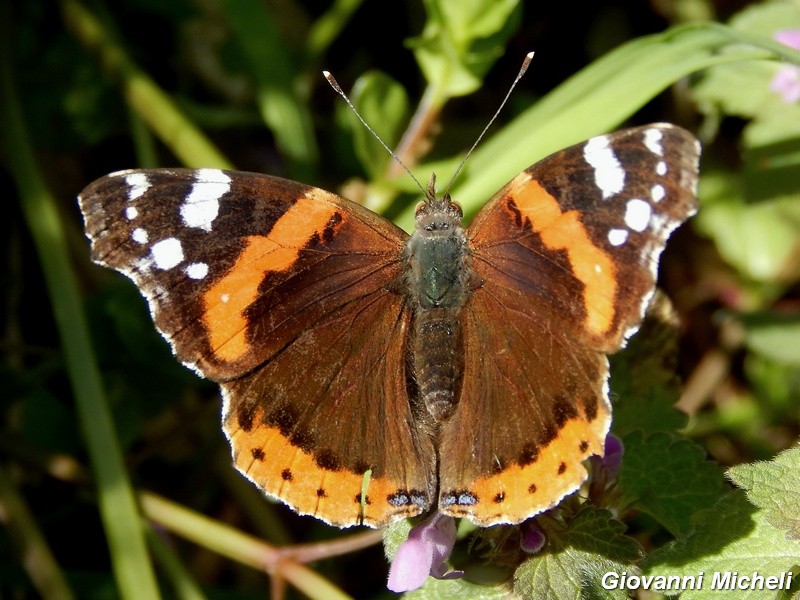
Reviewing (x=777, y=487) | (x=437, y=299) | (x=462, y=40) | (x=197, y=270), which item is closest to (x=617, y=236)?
(x=437, y=299)

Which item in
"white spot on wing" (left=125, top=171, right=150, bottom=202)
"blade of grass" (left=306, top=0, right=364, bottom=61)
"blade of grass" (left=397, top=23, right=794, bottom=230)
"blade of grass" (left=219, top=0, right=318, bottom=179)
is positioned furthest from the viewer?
"blade of grass" (left=306, top=0, right=364, bottom=61)

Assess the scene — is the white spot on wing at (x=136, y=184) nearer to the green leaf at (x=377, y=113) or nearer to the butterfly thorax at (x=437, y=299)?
the butterfly thorax at (x=437, y=299)

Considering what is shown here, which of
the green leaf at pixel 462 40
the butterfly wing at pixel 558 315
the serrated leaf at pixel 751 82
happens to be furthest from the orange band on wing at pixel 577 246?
the serrated leaf at pixel 751 82

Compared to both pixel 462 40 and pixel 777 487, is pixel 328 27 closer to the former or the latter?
pixel 462 40

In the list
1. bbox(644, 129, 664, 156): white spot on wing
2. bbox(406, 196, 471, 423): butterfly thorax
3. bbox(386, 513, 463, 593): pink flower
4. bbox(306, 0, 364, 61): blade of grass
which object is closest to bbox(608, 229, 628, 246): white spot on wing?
bbox(644, 129, 664, 156): white spot on wing

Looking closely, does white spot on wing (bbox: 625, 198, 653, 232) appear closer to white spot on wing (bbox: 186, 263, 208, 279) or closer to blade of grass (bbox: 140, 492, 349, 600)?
white spot on wing (bbox: 186, 263, 208, 279)
